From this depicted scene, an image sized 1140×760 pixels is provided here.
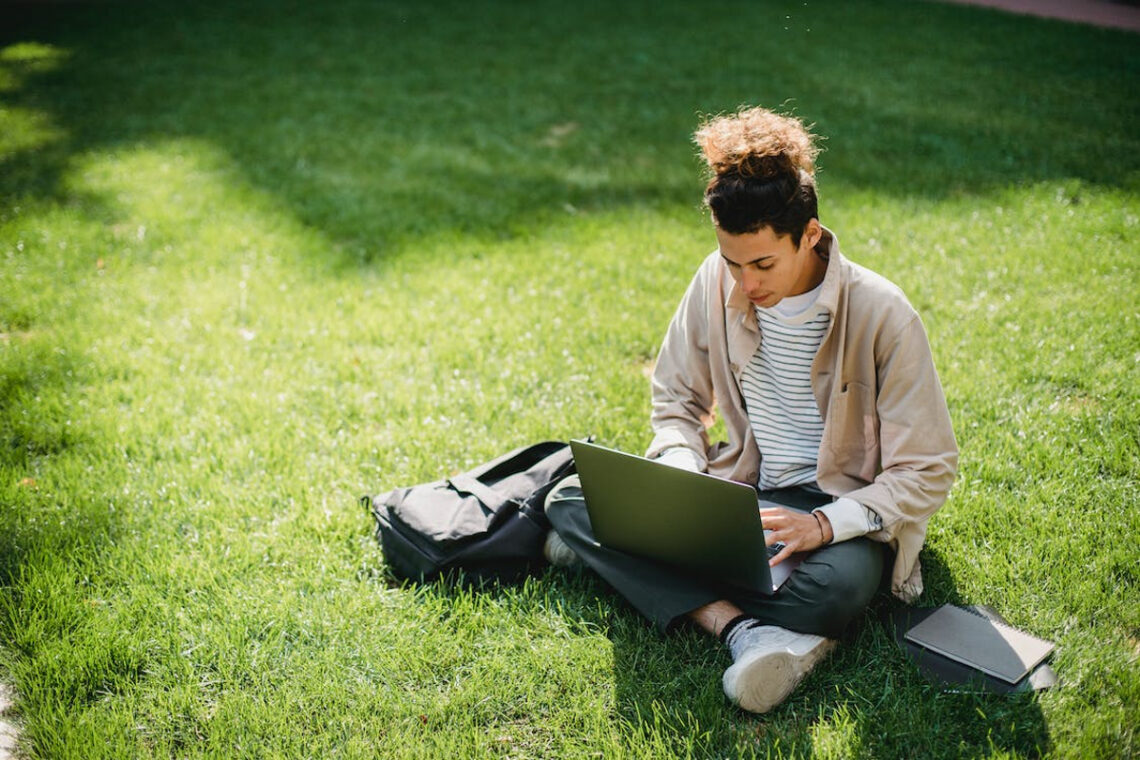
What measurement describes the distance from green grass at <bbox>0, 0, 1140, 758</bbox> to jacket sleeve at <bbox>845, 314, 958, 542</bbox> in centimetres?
→ 45

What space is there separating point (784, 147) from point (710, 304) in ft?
2.04

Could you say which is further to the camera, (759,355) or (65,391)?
(65,391)

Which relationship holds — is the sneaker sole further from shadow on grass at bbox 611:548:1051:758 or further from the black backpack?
the black backpack

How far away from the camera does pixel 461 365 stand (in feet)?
14.3

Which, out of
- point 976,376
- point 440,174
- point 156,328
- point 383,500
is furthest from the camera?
point 440,174

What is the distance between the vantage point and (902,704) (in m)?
2.48

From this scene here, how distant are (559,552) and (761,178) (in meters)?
1.38

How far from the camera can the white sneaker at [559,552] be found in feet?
10.1

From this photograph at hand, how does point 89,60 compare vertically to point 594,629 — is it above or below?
above

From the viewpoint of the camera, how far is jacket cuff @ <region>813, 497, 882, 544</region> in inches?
101

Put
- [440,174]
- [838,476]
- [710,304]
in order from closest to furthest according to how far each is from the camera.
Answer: [838,476] < [710,304] < [440,174]

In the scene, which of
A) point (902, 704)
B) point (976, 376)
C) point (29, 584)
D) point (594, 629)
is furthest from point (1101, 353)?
point (29, 584)

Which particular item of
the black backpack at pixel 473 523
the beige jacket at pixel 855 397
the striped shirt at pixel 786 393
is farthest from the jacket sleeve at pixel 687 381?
the black backpack at pixel 473 523

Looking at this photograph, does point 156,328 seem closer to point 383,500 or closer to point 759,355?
point 383,500
